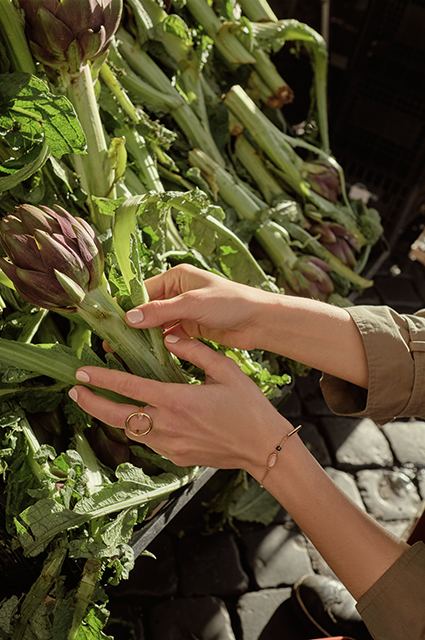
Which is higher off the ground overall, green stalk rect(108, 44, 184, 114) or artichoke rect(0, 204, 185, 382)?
green stalk rect(108, 44, 184, 114)

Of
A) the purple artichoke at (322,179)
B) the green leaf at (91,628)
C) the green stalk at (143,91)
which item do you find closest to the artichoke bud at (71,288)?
the green leaf at (91,628)

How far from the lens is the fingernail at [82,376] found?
3.12ft

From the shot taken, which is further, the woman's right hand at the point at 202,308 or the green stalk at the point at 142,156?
the green stalk at the point at 142,156

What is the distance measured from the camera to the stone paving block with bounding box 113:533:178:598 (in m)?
1.68

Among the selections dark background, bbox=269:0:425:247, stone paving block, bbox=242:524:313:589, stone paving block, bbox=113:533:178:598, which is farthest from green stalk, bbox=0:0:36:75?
dark background, bbox=269:0:425:247

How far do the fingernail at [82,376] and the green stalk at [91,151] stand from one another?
13.6 inches

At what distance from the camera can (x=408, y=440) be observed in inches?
94.6

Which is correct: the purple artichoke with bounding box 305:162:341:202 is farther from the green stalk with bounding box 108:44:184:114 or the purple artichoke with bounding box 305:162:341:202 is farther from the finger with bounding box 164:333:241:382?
the finger with bounding box 164:333:241:382

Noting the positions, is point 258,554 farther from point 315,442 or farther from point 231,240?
point 231,240

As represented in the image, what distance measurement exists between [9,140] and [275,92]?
1415mm

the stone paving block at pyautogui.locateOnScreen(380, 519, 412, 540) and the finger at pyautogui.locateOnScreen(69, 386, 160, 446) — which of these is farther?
the stone paving block at pyautogui.locateOnScreen(380, 519, 412, 540)

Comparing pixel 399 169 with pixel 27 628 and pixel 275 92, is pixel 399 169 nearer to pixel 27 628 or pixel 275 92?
pixel 275 92

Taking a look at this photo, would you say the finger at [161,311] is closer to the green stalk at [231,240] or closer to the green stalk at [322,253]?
the green stalk at [231,240]

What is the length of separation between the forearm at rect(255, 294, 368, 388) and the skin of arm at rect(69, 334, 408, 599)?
20 centimetres
